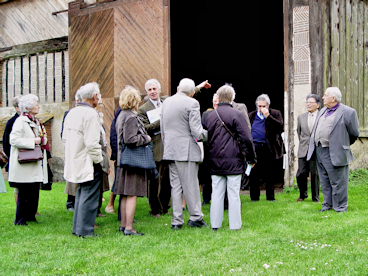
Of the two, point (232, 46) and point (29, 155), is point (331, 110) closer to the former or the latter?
point (29, 155)

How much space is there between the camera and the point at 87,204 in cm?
485

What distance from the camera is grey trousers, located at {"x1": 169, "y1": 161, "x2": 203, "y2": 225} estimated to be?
521 centimetres

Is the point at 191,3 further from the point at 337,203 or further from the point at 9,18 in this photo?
the point at 337,203

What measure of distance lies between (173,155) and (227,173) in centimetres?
68

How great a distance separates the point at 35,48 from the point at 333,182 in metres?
9.65

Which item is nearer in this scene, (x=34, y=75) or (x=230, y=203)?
(x=230, y=203)

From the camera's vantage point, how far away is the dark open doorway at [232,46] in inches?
517

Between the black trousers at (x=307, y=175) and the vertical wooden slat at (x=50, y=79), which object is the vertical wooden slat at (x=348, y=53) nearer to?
the black trousers at (x=307, y=175)

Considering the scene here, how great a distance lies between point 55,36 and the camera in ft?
41.3

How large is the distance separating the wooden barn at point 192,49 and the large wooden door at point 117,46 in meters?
0.02

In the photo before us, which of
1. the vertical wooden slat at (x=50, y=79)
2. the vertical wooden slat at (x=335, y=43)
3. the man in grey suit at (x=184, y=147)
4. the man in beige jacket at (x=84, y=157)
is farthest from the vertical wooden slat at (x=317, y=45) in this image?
the vertical wooden slat at (x=50, y=79)

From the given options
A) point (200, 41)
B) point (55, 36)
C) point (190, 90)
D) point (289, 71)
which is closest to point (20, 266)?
point (190, 90)

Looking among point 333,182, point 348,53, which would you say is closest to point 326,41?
point 348,53

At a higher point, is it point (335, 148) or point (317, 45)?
point (317, 45)
